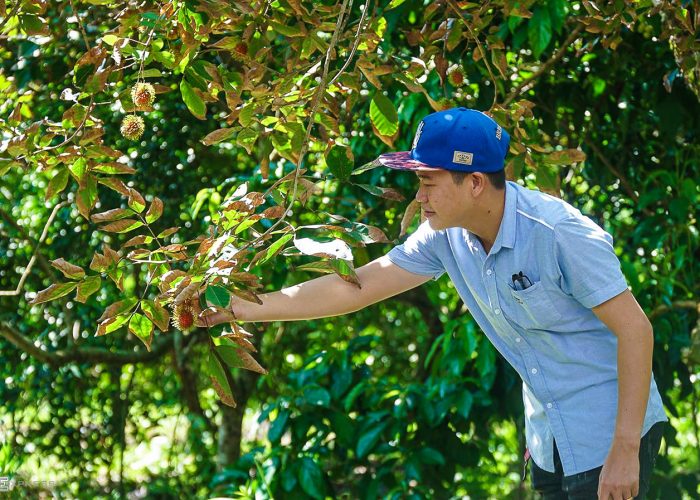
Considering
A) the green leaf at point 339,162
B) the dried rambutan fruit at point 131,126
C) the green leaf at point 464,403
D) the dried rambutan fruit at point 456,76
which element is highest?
the dried rambutan fruit at point 131,126

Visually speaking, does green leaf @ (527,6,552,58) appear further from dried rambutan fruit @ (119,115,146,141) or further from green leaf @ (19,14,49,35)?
green leaf @ (19,14,49,35)

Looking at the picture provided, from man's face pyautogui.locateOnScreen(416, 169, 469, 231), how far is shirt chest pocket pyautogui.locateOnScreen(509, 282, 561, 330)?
0.68 feet

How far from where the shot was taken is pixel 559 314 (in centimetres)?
212

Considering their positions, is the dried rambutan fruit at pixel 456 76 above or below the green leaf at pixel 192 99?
below

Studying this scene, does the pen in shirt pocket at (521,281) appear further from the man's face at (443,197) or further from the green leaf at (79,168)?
the green leaf at (79,168)

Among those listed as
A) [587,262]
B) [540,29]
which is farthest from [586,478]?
[540,29]

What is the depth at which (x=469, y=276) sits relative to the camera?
228 centimetres

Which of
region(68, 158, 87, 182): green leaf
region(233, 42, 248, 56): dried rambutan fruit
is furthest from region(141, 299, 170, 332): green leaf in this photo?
region(233, 42, 248, 56): dried rambutan fruit

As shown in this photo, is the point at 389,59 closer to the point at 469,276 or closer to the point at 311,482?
the point at 469,276

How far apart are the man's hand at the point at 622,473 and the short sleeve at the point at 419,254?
626 mm

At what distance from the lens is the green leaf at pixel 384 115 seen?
7.96 feet

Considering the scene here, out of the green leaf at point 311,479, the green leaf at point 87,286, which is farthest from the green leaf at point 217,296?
the green leaf at point 311,479

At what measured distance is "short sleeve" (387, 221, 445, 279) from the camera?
2.38 metres

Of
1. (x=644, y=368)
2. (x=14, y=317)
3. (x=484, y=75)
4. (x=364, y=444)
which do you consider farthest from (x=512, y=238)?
(x=14, y=317)
